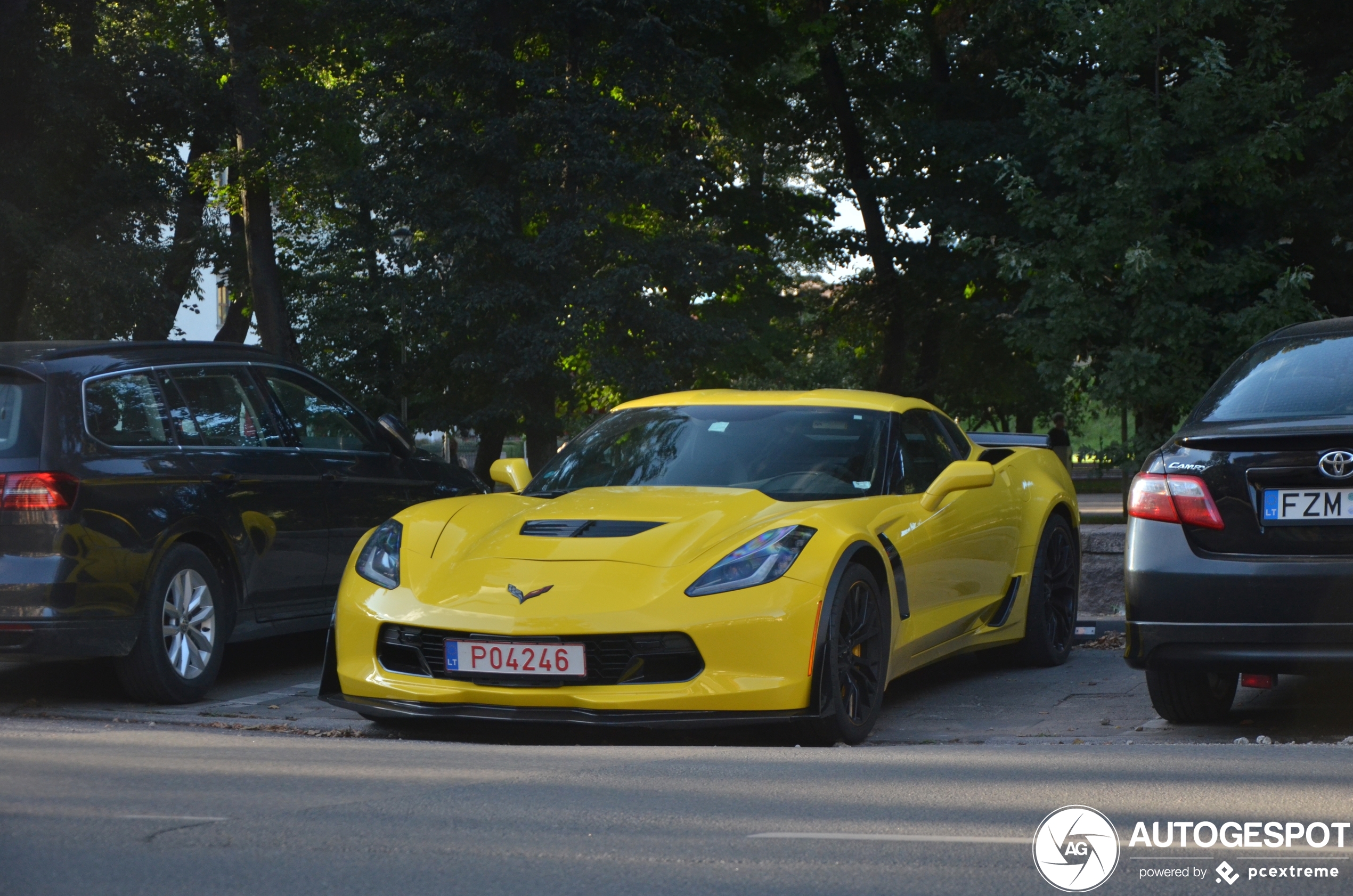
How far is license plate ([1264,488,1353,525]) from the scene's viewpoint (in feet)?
17.6

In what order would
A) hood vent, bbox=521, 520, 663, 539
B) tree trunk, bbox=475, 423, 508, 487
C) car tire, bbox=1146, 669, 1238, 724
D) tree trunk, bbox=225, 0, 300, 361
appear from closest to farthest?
hood vent, bbox=521, 520, 663, 539 → car tire, bbox=1146, 669, 1238, 724 → tree trunk, bbox=225, 0, 300, 361 → tree trunk, bbox=475, 423, 508, 487

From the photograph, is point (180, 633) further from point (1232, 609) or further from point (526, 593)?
point (1232, 609)

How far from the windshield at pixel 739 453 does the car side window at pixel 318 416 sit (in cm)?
180

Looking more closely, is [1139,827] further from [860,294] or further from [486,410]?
[860,294]

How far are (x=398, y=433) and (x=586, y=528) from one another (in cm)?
312

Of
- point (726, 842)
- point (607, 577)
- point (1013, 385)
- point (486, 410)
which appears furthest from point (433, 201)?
point (726, 842)

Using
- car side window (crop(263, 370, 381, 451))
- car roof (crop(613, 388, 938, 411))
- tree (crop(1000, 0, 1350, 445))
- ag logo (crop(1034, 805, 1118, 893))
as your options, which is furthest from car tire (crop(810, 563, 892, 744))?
tree (crop(1000, 0, 1350, 445))

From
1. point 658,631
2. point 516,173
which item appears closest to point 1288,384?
point 658,631

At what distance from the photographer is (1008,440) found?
365 inches

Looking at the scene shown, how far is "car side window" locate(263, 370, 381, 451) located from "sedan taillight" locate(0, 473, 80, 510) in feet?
5.94

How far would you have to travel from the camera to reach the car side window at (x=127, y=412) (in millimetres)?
7008

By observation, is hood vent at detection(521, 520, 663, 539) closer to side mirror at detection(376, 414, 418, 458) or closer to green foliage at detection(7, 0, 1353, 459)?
side mirror at detection(376, 414, 418, 458)

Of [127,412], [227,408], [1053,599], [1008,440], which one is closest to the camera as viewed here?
[127,412]

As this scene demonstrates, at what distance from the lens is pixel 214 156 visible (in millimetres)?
24844
